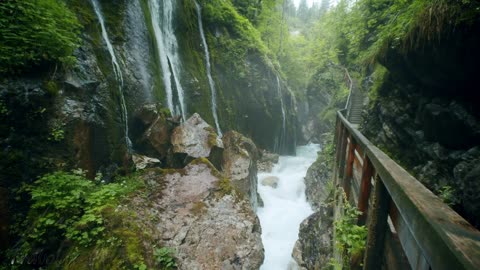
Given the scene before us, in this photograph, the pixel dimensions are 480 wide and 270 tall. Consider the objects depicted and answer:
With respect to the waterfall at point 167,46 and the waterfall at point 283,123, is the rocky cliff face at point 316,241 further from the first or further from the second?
the waterfall at point 283,123

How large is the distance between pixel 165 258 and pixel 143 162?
3.43m

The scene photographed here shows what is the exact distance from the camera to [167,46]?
Answer: 35.0 feet

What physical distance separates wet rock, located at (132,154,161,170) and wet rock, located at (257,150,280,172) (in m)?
7.63

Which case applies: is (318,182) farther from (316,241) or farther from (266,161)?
(316,241)

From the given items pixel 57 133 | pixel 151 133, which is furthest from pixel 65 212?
pixel 151 133

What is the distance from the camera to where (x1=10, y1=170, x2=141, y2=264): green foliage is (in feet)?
12.2

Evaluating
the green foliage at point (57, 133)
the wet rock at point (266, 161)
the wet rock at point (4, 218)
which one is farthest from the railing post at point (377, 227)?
the wet rock at point (266, 161)

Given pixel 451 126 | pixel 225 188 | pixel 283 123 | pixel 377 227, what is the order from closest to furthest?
pixel 377 227
pixel 451 126
pixel 225 188
pixel 283 123

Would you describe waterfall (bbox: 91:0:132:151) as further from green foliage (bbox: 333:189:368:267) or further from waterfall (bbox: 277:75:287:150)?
waterfall (bbox: 277:75:287:150)

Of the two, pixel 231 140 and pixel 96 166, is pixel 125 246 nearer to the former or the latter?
pixel 96 166

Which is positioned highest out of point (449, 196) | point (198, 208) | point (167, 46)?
point (167, 46)

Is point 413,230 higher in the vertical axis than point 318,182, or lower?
higher

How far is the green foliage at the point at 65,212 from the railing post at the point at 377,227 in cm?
353

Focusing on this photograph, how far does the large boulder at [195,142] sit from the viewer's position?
7543 mm
